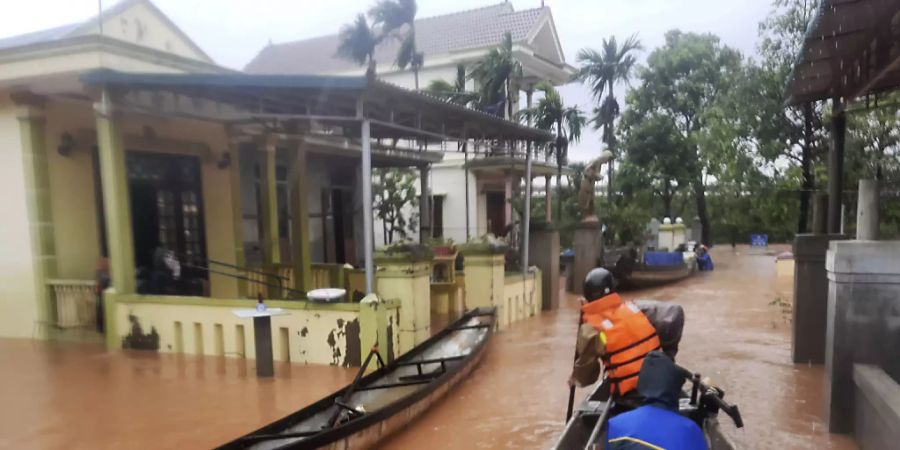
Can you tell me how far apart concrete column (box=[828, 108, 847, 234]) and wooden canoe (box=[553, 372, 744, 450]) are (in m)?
4.53

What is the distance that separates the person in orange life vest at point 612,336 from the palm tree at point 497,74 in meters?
13.3

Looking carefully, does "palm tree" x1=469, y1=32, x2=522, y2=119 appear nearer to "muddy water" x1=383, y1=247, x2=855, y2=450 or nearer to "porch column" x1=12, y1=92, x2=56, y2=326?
"muddy water" x1=383, y1=247, x2=855, y2=450

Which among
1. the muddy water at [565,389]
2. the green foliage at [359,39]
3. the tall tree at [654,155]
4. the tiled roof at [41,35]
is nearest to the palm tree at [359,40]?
the green foliage at [359,39]

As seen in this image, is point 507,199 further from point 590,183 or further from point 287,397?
point 287,397

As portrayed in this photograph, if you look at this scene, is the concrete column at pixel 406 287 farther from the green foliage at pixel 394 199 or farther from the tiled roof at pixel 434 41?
the tiled roof at pixel 434 41

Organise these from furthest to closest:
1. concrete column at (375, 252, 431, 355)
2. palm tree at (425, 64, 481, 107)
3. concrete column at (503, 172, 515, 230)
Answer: concrete column at (503, 172, 515, 230) → palm tree at (425, 64, 481, 107) → concrete column at (375, 252, 431, 355)

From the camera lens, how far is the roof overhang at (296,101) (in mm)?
6750

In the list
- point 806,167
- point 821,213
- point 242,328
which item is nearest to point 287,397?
point 242,328

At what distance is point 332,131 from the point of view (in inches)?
454

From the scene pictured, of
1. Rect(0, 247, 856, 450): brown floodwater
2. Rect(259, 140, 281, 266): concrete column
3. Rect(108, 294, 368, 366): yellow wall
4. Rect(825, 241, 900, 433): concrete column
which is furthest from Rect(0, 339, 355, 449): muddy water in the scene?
Rect(825, 241, 900, 433): concrete column

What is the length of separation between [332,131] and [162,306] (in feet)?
16.8

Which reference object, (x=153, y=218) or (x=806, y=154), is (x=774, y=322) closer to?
(x=806, y=154)

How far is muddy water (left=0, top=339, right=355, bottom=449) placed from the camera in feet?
16.2

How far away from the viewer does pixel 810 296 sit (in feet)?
23.4
